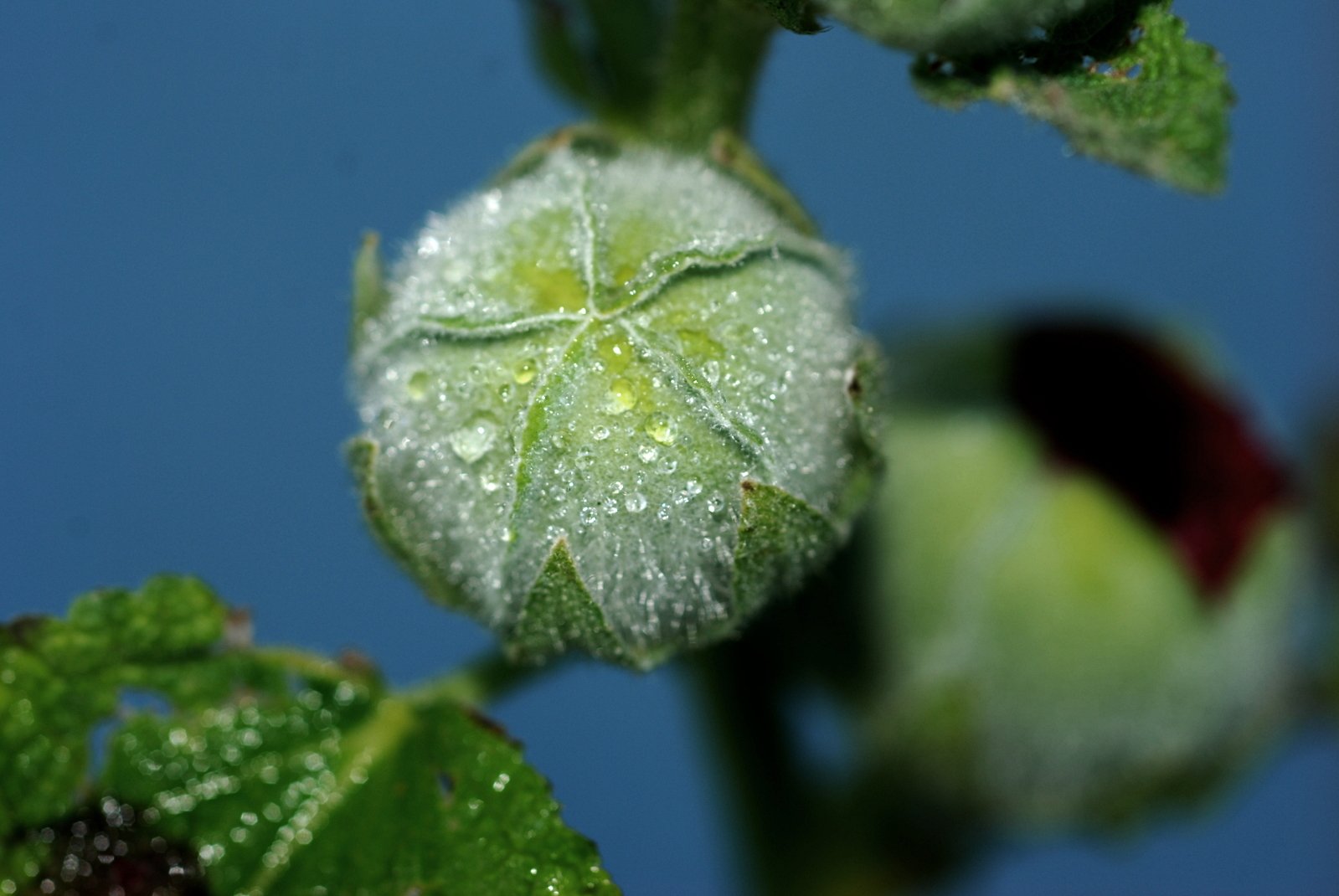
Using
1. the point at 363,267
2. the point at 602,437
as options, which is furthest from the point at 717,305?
the point at 363,267

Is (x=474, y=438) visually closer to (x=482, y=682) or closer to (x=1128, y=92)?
(x=482, y=682)

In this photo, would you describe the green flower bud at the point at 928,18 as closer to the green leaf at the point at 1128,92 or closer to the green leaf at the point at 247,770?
the green leaf at the point at 1128,92

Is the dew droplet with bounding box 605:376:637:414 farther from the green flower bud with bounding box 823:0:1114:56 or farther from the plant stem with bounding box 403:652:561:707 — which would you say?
the plant stem with bounding box 403:652:561:707

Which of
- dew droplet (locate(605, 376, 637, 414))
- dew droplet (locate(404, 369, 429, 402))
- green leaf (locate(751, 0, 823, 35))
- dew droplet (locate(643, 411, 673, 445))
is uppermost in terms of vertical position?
green leaf (locate(751, 0, 823, 35))

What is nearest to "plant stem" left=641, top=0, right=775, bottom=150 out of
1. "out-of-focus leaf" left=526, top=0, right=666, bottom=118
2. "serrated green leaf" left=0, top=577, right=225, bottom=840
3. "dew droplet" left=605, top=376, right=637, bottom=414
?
"out-of-focus leaf" left=526, top=0, right=666, bottom=118

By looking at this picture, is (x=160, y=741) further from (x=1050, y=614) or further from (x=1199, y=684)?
(x=1199, y=684)

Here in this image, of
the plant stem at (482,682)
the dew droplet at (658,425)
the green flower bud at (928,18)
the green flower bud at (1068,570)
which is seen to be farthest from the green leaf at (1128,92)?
the green flower bud at (1068,570)
